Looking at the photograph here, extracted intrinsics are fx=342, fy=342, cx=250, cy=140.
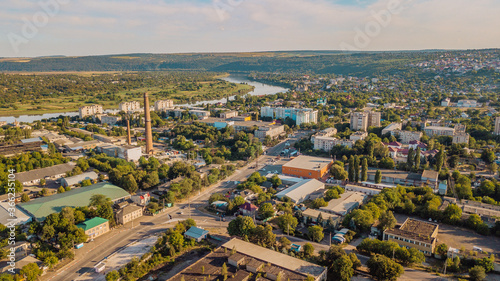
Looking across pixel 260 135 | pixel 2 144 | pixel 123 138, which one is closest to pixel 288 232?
pixel 260 135

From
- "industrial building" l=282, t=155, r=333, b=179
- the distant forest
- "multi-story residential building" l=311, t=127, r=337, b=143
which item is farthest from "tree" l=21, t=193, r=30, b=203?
the distant forest

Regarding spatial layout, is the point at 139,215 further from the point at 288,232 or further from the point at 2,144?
the point at 2,144

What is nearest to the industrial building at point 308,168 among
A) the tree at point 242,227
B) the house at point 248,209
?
the house at point 248,209

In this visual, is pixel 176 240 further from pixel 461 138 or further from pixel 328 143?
pixel 461 138

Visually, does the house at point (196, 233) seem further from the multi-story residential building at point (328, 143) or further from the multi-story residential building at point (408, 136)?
the multi-story residential building at point (408, 136)

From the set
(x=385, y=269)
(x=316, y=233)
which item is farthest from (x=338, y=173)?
(x=385, y=269)
